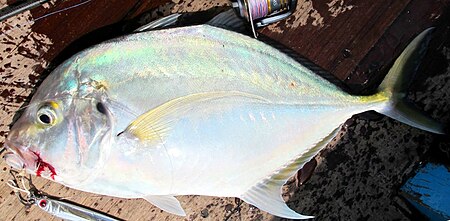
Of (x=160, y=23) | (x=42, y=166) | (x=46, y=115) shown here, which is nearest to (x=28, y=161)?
(x=42, y=166)

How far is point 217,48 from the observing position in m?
1.69

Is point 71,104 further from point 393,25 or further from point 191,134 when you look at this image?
point 393,25

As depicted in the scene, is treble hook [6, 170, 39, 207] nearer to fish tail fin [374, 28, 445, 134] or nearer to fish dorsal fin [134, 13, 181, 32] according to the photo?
fish dorsal fin [134, 13, 181, 32]

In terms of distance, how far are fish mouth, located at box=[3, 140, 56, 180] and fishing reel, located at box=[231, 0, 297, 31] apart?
2.93ft

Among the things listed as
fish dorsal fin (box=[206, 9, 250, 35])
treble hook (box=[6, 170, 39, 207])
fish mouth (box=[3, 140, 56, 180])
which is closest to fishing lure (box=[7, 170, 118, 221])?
treble hook (box=[6, 170, 39, 207])

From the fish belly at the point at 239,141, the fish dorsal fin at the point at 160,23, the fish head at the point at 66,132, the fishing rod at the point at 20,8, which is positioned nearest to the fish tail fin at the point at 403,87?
the fish belly at the point at 239,141

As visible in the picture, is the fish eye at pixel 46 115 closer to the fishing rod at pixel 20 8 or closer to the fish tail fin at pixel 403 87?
the fishing rod at pixel 20 8

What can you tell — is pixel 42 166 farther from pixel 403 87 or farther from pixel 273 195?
pixel 403 87

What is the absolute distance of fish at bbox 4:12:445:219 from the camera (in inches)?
61.8

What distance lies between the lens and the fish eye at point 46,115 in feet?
5.08

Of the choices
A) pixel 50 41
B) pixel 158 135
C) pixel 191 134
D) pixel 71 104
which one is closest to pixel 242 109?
pixel 191 134

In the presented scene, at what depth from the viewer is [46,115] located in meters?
1.55

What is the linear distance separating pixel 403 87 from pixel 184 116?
2.79 feet

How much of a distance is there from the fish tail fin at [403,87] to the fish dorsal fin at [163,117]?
0.66 metres
